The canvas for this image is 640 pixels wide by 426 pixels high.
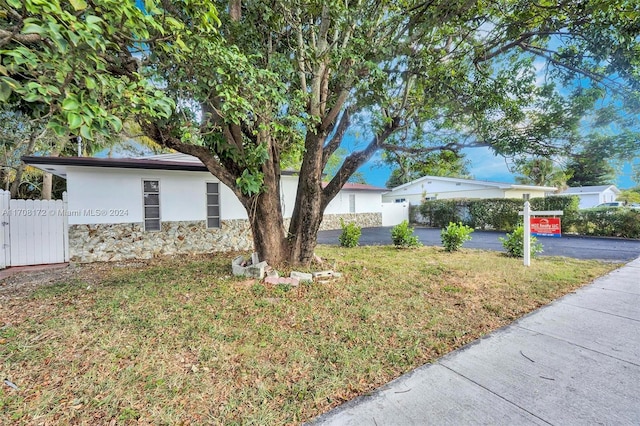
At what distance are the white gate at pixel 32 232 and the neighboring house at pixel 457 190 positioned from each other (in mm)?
18436

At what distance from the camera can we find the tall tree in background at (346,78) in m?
3.40

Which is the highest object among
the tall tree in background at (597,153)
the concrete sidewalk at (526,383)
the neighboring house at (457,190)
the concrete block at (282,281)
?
the neighboring house at (457,190)

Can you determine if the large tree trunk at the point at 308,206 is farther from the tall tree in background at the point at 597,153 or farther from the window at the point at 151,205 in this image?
the window at the point at 151,205

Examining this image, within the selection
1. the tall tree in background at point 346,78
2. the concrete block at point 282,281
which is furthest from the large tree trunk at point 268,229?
the concrete block at point 282,281

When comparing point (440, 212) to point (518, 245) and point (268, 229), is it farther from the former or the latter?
point (268, 229)

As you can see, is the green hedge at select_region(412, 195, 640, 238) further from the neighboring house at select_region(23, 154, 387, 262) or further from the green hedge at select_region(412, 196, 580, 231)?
the neighboring house at select_region(23, 154, 387, 262)

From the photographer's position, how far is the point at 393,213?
749 inches

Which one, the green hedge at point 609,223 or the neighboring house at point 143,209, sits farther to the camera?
the green hedge at point 609,223

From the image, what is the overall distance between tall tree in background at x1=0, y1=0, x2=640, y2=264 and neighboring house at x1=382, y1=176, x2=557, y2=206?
1394 cm

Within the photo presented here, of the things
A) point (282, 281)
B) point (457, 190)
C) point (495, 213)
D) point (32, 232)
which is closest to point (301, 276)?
point (282, 281)

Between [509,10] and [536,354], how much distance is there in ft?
19.0

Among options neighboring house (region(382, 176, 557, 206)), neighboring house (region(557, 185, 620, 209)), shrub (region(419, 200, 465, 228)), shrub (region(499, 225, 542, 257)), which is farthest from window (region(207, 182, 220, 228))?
neighboring house (region(557, 185, 620, 209))

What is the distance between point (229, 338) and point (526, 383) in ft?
9.36

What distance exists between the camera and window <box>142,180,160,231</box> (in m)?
7.95
